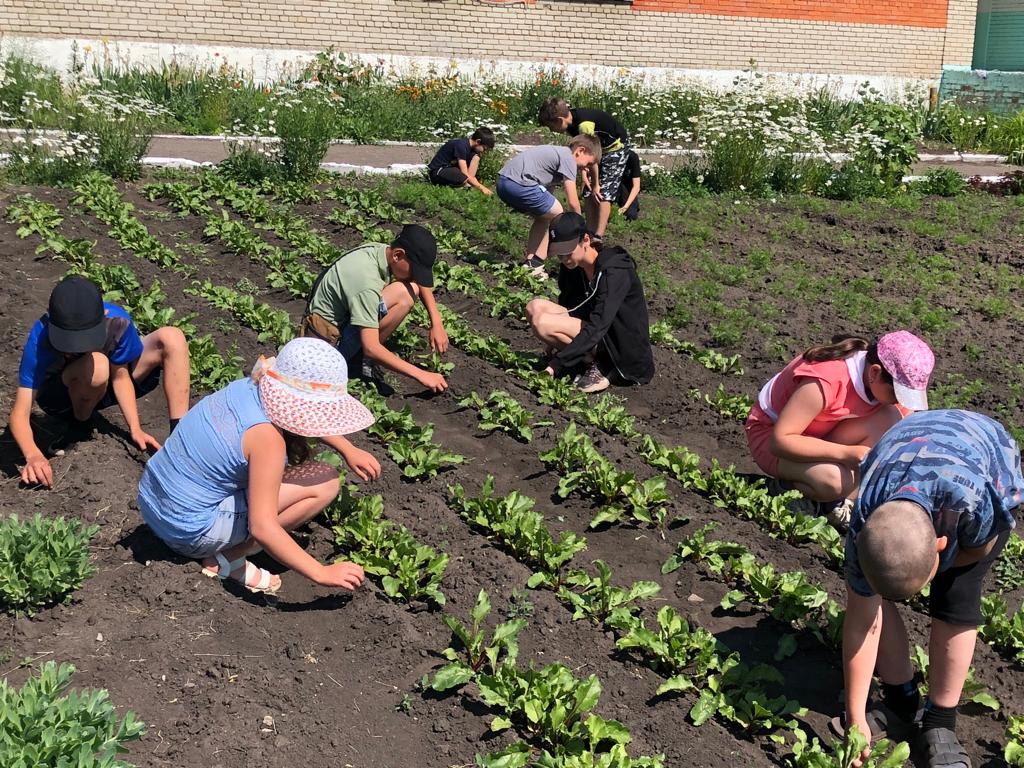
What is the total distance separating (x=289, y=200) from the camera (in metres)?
10.5

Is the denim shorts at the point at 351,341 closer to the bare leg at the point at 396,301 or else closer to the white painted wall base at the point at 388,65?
the bare leg at the point at 396,301

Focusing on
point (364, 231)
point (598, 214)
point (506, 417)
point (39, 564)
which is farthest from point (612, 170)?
point (39, 564)

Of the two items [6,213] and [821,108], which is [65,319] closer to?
[6,213]

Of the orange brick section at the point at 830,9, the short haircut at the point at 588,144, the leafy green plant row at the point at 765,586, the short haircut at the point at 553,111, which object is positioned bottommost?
the leafy green plant row at the point at 765,586

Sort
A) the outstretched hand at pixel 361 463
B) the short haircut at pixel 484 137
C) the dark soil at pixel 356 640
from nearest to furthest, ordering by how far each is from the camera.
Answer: the dark soil at pixel 356 640, the outstretched hand at pixel 361 463, the short haircut at pixel 484 137

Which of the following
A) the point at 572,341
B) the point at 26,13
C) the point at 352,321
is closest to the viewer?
the point at 352,321

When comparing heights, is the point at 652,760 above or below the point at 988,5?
below

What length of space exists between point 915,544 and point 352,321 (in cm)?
383

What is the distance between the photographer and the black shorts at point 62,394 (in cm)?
498

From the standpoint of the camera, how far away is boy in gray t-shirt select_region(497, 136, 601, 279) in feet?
29.1

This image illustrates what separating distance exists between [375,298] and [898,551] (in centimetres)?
383

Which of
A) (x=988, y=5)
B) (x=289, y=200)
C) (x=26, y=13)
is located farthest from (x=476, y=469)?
(x=988, y=5)

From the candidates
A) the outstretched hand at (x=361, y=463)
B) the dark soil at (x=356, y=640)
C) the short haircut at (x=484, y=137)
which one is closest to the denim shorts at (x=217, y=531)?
the dark soil at (x=356, y=640)

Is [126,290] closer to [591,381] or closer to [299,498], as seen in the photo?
[591,381]
